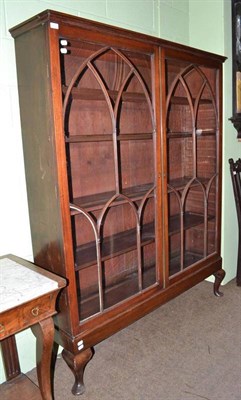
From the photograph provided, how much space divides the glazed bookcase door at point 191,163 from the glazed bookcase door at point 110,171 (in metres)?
0.19

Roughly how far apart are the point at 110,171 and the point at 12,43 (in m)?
0.79

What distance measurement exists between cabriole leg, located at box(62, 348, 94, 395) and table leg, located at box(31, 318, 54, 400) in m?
0.18

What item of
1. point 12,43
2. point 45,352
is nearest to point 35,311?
point 45,352

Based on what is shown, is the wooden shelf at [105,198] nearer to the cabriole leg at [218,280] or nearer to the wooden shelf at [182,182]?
Result: the wooden shelf at [182,182]

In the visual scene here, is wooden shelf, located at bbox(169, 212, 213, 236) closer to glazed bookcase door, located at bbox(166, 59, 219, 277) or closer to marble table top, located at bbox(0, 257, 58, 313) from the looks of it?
glazed bookcase door, located at bbox(166, 59, 219, 277)

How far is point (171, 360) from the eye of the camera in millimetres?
1861

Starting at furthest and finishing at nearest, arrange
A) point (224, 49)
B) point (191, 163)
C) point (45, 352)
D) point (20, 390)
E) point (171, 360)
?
point (224, 49) < point (191, 163) < point (171, 360) < point (20, 390) < point (45, 352)

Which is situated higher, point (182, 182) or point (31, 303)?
point (182, 182)

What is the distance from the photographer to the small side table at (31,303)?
1.18 m

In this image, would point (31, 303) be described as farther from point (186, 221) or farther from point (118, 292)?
point (186, 221)

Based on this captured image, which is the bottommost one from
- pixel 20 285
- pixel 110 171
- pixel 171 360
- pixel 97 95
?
pixel 171 360

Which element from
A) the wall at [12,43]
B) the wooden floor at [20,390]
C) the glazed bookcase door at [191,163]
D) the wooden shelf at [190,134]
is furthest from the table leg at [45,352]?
the wooden shelf at [190,134]

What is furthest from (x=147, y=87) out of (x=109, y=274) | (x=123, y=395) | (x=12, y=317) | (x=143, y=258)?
(x=123, y=395)

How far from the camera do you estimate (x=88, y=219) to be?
Result: 5.31 ft
